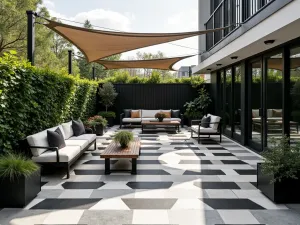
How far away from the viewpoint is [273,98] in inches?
236

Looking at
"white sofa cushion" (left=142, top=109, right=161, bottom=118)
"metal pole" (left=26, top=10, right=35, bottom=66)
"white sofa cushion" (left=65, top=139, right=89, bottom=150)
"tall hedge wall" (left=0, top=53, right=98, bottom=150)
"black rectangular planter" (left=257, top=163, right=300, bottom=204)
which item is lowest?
"black rectangular planter" (left=257, top=163, right=300, bottom=204)

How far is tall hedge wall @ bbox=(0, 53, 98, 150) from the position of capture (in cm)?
396

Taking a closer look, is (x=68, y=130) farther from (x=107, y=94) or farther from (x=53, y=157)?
(x=107, y=94)

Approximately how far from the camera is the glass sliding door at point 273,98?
5.69 metres

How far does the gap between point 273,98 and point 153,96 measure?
25.6 feet

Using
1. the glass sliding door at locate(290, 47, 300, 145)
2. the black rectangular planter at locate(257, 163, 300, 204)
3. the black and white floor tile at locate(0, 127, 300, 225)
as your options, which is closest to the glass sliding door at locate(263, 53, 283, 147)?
the glass sliding door at locate(290, 47, 300, 145)

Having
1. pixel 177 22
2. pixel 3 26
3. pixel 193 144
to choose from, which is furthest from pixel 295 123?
A: pixel 3 26

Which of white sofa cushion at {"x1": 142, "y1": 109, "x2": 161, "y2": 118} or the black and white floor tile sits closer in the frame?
the black and white floor tile

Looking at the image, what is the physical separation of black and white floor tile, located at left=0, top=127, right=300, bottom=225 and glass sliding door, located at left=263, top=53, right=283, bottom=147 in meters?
0.86

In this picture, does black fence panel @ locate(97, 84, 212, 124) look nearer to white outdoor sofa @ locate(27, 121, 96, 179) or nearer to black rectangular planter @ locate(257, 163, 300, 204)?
white outdoor sofa @ locate(27, 121, 96, 179)

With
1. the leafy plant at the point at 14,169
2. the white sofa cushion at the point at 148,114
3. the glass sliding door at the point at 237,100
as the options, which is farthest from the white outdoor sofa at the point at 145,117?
the leafy plant at the point at 14,169

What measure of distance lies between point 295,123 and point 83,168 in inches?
160

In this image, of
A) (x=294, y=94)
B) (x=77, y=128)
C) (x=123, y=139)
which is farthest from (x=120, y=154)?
(x=294, y=94)

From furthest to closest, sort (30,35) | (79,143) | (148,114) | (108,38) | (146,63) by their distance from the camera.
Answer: (148,114)
(146,63)
(108,38)
(79,143)
(30,35)
